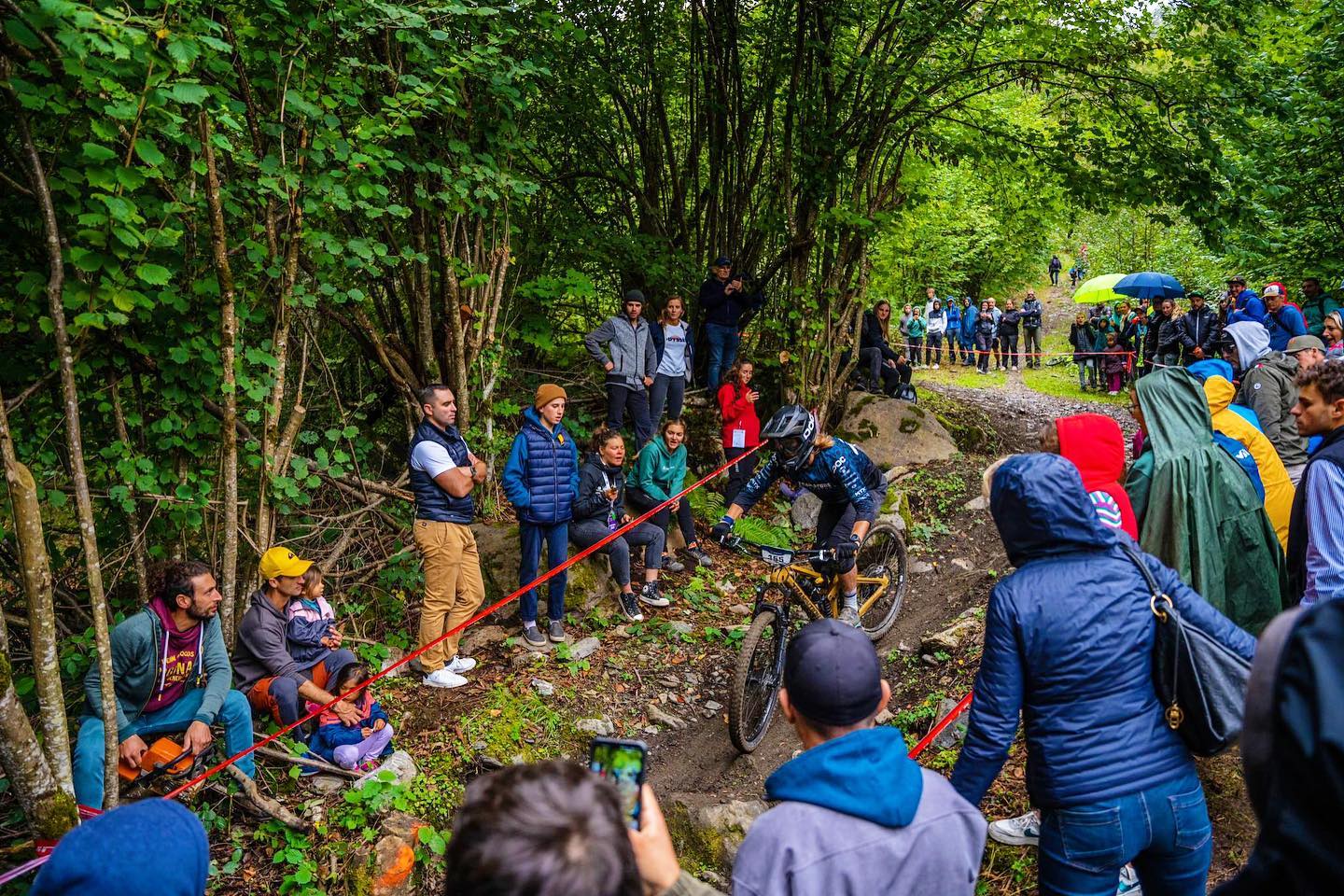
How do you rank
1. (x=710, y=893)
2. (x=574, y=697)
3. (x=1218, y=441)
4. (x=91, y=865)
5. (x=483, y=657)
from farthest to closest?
1. (x=483, y=657)
2. (x=574, y=697)
3. (x=1218, y=441)
4. (x=710, y=893)
5. (x=91, y=865)

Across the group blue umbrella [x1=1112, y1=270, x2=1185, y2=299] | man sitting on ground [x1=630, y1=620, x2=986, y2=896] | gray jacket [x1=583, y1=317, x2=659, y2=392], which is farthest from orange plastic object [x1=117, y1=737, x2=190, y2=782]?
blue umbrella [x1=1112, y1=270, x2=1185, y2=299]

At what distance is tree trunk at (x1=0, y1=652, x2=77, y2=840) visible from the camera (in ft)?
10.6

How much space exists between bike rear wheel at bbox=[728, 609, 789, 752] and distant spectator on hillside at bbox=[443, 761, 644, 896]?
3.89 metres

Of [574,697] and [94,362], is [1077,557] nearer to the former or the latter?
Answer: [574,697]

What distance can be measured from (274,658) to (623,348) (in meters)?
4.81

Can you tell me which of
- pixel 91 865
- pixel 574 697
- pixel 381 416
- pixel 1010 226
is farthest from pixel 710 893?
pixel 1010 226

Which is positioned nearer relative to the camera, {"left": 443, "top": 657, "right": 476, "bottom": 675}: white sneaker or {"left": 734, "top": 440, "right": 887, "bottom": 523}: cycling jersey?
{"left": 734, "top": 440, "right": 887, "bottom": 523}: cycling jersey

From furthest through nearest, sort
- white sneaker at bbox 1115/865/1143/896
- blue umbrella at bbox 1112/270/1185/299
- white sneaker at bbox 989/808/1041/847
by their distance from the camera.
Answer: blue umbrella at bbox 1112/270/1185/299 < white sneaker at bbox 989/808/1041/847 < white sneaker at bbox 1115/865/1143/896

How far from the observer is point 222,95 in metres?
4.08

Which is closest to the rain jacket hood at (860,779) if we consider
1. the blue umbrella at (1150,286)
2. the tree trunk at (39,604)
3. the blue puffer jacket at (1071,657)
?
the blue puffer jacket at (1071,657)

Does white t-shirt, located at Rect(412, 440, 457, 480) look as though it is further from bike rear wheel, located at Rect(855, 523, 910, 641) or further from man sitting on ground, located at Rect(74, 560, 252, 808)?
bike rear wheel, located at Rect(855, 523, 910, 641)

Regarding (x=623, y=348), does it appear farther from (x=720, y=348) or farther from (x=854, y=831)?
(x=854, y=831)

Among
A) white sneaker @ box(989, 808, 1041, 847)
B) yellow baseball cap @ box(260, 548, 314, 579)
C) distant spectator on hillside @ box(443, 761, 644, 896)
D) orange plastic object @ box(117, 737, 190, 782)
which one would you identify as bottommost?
white sneaker @ box(989, 808, 1041, 847)

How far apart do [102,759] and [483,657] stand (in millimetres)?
2646
